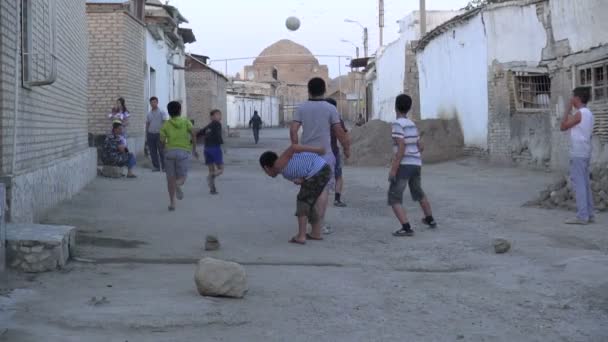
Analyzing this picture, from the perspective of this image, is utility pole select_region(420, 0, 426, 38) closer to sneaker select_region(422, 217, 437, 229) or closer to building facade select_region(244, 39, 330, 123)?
sneaker select_region(422, 217, 437, 229)

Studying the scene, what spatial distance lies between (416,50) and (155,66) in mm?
9658

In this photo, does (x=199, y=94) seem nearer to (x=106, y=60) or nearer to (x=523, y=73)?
(x=106, y=60)

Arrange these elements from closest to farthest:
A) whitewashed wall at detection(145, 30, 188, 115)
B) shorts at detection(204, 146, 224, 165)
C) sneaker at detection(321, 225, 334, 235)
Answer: sneaker at detection(321, 225, 334, 235), shorts at detection(204, 146, 224, 165), whitewashed wall at detection(145, 30, 188, 115)

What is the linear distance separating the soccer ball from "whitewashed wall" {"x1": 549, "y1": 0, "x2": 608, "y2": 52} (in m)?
29.7

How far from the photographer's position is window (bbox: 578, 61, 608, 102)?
48.0ft

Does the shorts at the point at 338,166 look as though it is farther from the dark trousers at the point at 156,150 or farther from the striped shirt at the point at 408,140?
the dark trousers at the point at 156,150

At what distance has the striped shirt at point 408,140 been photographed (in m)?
8.59

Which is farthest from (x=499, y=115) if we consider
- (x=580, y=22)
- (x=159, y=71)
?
(x=159, y=71)

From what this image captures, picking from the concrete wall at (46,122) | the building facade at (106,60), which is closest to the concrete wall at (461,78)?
the building facade at (106,60)

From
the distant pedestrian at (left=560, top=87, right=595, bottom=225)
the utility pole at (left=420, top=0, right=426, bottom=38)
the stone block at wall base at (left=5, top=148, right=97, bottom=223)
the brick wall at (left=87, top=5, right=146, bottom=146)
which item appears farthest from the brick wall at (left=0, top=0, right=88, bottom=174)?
the utility pole at (left=420, top=0, right=426, bottom=38)

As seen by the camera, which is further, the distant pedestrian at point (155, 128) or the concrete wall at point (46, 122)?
the distant pedestrian at point (155, 128)

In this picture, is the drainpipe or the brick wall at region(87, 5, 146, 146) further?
the brick wall at region(87, 5, 146, 146)

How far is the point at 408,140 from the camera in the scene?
861cm

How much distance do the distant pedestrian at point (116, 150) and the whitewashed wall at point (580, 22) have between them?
9238 millimetres
